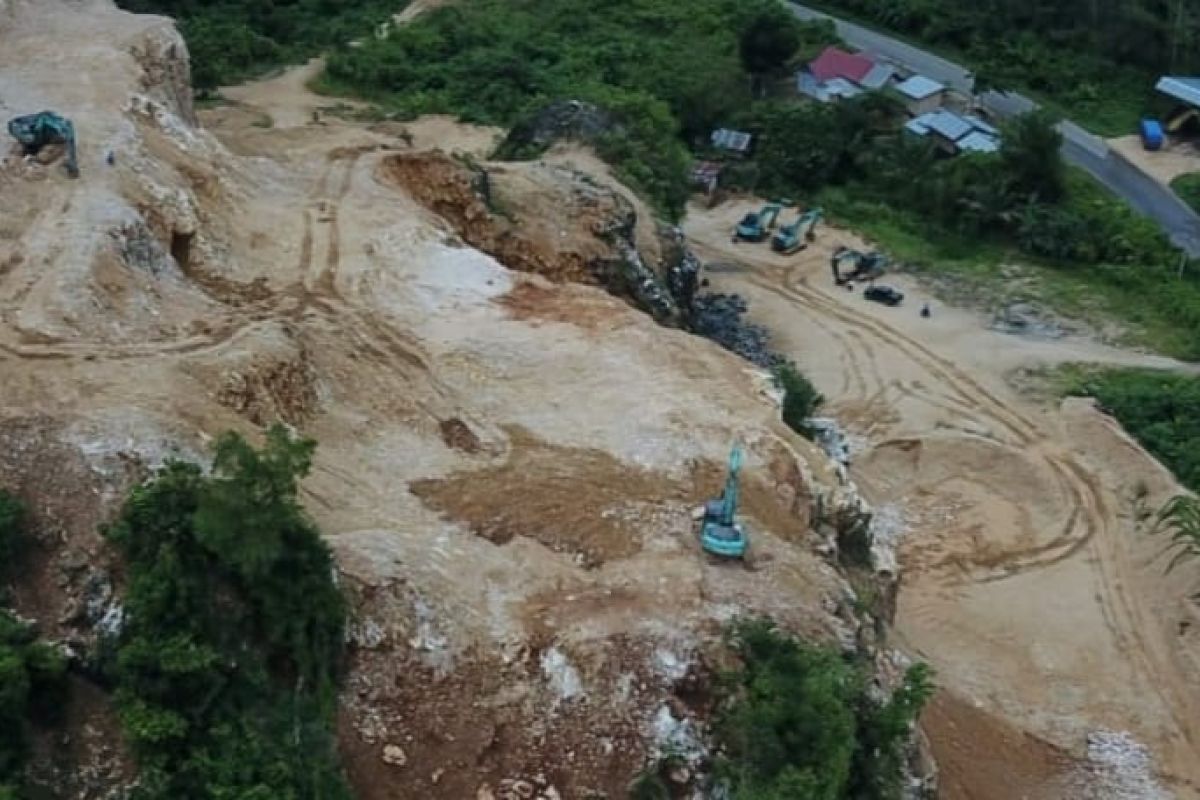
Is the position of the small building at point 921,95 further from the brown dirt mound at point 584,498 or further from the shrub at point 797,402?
the brown dirt mound at point 584,498

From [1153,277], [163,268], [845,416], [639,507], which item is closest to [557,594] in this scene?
[639,507]

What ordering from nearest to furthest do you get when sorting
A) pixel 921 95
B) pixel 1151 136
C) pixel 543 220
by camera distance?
pixel 543 220 → pixel 1151 136 → pixel 921 95

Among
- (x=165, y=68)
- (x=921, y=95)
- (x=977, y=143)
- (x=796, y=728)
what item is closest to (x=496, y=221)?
(x=165, y=68)

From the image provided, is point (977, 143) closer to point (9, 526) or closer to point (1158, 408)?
point (1158, 408)

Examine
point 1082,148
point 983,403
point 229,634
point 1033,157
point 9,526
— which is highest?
point 9,526

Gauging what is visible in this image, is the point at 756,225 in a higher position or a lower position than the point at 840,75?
lower

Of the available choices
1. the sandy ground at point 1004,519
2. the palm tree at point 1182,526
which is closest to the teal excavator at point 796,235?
the sandy ground at point 1004,519
